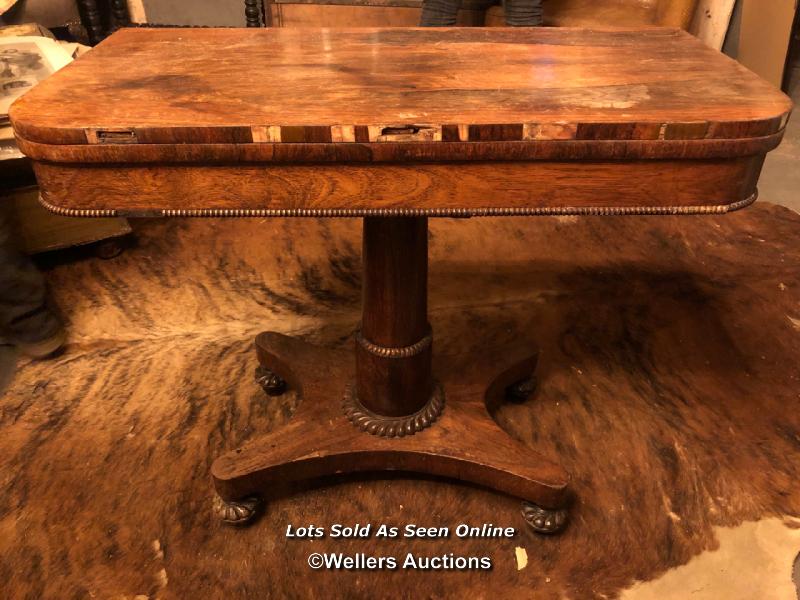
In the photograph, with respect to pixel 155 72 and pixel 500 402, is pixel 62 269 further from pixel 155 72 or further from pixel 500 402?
pixel 500 402

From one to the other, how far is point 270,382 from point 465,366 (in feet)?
1.34

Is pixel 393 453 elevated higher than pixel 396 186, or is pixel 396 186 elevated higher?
pixel 396 186

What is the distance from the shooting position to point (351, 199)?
79 centimetres

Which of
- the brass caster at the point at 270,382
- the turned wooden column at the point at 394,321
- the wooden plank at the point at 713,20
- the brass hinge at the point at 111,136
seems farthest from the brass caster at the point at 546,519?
the wooden plank at the point at 713,20

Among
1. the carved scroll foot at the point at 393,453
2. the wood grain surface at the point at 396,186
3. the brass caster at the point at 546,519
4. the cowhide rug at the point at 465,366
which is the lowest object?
the cowhide rug at the point at 465,366

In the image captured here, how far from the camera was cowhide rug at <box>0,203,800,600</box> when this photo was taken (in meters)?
1.13

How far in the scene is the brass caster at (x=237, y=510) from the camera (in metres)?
1.17

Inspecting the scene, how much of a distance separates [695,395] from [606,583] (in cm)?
53

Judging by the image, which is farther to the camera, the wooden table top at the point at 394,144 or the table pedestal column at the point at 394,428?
the table pedestal column at the point at 394,428

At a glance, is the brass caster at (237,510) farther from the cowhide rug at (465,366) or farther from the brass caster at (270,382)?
the brass caster at (270,382)

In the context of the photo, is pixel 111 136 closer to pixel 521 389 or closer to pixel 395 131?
pixel 395 131

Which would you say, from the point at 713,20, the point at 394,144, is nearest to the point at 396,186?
the point at 394,144

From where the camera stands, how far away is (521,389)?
4.67ft

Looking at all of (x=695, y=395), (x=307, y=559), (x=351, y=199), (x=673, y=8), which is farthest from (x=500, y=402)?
(x=673, y=8)
